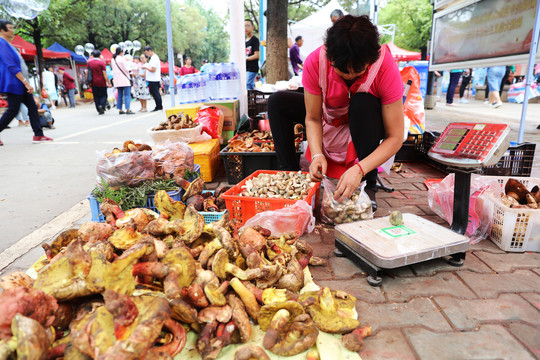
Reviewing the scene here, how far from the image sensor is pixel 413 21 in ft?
92.3

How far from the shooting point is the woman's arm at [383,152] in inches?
88.7

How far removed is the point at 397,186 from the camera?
3635 mm

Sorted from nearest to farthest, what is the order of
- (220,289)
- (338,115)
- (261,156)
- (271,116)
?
1. (220,289)
2. (338,115)
3. (271,116)
4. (261,156)

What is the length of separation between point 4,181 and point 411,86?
487 cm

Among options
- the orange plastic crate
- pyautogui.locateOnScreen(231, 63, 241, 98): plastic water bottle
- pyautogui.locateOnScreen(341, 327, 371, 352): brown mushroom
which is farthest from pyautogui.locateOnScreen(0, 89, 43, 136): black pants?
pyautogui.locateOnScreen(341, 327, 371, 352): brown mushroom

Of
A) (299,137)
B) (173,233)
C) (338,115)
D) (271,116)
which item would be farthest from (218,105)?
(173,233)

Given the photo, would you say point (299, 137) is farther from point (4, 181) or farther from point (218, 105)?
point (4, 181)

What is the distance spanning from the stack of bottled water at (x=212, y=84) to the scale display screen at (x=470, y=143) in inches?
133

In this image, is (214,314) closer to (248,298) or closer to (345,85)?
(248,298)

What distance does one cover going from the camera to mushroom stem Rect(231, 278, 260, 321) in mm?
1506

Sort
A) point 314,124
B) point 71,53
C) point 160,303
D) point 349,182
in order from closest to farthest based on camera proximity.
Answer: point 160,303, point 349,182, point 314,124, point 71,53

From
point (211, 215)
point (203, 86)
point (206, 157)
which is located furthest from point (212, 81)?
point (211, 215)

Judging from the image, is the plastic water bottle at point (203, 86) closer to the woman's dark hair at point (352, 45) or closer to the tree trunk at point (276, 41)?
the tree trunk at point (276, 41)

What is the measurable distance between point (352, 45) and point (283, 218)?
3.67 ft
